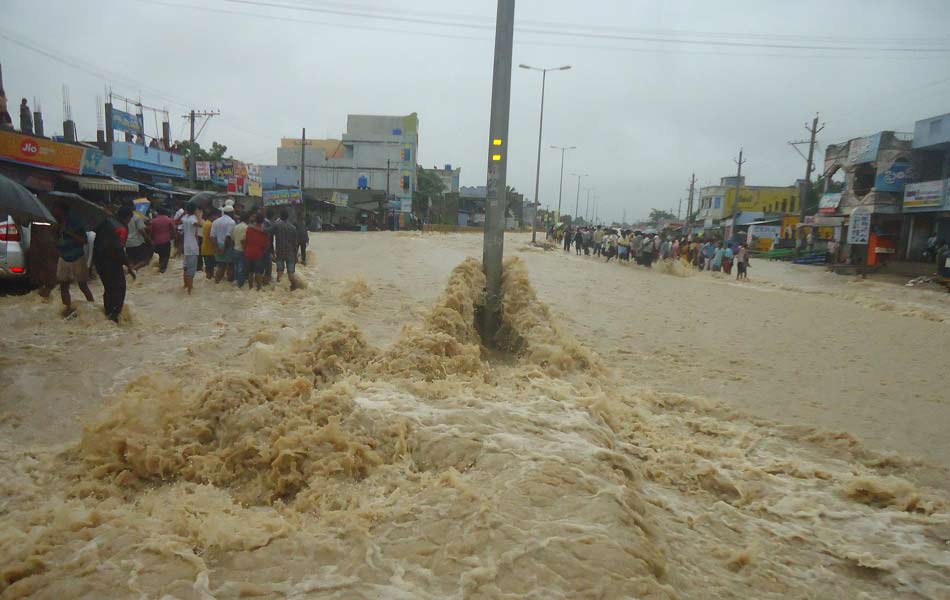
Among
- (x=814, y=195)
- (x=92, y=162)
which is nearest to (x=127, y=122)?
(x=92, y=162)

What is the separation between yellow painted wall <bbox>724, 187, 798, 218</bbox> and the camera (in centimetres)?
5609

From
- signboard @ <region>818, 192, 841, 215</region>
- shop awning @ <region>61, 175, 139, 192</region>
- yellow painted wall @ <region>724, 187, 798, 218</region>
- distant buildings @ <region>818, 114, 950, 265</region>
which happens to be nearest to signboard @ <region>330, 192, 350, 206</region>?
shop awning @ <region>61, 175, 139, 192</region>

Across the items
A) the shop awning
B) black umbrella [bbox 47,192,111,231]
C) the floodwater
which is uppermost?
the shop awning

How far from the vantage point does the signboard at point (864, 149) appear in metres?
28.5

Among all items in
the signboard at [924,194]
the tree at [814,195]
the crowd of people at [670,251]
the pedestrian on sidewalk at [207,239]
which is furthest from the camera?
the tree at [814,195]

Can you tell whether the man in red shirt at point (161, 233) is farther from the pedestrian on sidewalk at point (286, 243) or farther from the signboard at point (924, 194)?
the signboard at point (924, 194)

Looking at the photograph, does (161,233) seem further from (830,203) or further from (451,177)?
(451,177)

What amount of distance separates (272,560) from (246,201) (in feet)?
113

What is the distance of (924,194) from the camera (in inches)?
999

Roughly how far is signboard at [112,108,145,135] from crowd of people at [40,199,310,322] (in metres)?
21.3

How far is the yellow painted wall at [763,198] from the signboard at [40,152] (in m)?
52.5

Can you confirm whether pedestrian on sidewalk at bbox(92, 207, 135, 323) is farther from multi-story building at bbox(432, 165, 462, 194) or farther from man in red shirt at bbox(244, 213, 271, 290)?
multi-story building at bbox(432, 165, 462, 194)

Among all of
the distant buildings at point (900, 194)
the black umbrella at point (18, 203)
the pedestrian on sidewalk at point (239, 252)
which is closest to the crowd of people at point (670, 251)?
the distant buildings at point (900, 194)

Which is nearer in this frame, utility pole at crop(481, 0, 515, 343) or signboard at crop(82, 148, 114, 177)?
utility pole at crop(481, 0, 515, 343)
